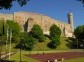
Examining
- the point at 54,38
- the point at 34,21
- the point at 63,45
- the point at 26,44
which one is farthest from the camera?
the point at 34,21

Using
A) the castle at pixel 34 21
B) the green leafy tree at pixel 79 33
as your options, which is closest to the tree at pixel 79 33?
the green leafy tree at pixel 79 33

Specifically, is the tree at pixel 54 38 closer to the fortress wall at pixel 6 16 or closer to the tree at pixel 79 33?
the tree at pixel 79 33

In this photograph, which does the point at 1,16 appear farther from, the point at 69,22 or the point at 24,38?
the point at 69,22

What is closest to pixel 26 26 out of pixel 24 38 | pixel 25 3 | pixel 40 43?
pixel 40 43

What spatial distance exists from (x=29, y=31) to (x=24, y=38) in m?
23.3

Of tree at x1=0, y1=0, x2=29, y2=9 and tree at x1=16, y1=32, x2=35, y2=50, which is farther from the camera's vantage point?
tree at x1=16, y1=32, x2=35, y2=50

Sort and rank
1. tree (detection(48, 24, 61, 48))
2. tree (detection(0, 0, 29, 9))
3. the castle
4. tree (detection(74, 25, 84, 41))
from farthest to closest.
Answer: the castle
tree (detection(74, 25, 84, 41))
tree (detection(48, 24, 61, 48))
tree (detection(0, 0, 29, 9))

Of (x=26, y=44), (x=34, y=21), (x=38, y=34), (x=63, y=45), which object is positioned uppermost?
(x=34, y=21)

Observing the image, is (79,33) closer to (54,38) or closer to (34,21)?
(54,38)

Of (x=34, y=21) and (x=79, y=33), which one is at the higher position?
(x=34, y=21)

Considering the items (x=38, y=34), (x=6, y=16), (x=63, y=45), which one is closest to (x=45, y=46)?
(x=63, y=45)

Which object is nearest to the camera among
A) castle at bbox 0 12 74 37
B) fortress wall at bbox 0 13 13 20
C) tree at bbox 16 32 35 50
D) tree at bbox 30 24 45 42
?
tree at bbox 16 32 35 50

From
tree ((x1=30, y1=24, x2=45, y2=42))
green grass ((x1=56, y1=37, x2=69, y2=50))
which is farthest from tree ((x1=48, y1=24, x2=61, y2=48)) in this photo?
tree ((x1=30, y1=24, x2=45, y2=42))

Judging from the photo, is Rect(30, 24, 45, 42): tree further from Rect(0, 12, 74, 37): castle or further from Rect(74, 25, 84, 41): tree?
Rect(74, 25, 84, 41): tree
